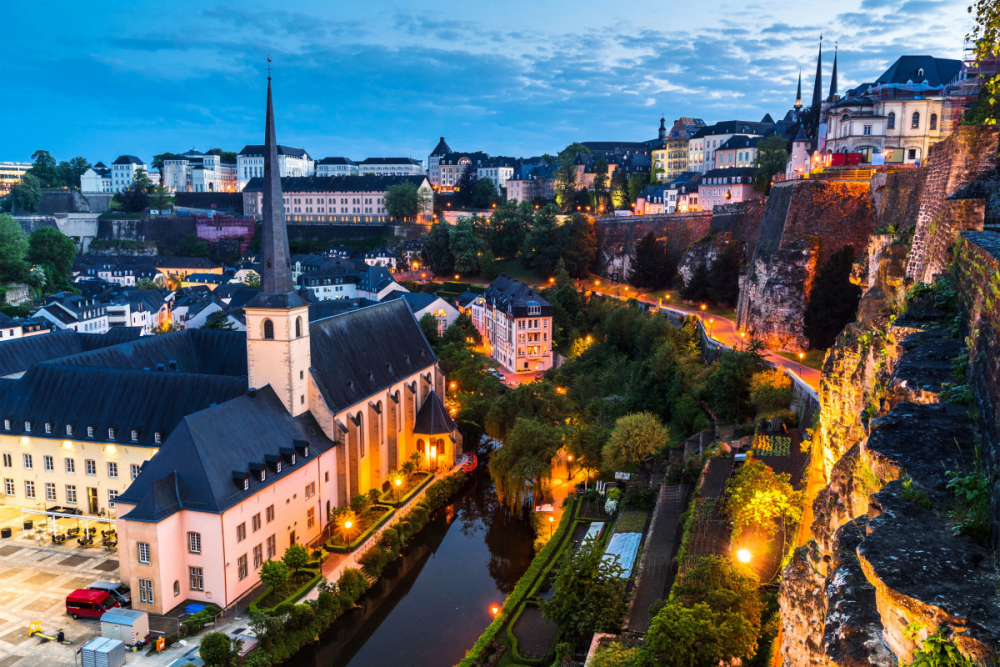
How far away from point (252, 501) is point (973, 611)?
24.0m

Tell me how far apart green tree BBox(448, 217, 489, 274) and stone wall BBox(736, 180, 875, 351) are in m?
42.2

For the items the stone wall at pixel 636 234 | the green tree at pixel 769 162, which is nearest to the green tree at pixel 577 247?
the stone wall at pixel 636 234

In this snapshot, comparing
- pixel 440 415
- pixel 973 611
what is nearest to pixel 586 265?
pixel 440 415

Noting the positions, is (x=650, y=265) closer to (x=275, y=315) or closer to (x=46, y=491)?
(x=275, y=315)

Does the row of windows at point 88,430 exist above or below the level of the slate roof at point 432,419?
above

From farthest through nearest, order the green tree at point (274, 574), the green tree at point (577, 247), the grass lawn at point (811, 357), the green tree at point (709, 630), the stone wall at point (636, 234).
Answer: the green tree at point (577, 247) < the stone wall at point (636, 234) < the grass lawn at point (811, 357) < the green tree at point (274, 574) < the green tree at point (709, 630)

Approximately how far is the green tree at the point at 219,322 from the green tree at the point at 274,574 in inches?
1592

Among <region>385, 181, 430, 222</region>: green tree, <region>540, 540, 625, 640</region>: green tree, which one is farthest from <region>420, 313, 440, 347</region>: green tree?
<region>385, 181, 430, 222</region>: green tree

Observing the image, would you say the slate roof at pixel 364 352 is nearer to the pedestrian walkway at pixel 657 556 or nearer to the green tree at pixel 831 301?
the pedestrian walkway at pixel 657 556

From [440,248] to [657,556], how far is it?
206ft

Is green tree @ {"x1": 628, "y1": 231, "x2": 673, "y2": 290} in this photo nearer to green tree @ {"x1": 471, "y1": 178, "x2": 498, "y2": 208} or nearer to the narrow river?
the narrow river

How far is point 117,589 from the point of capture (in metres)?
24.0

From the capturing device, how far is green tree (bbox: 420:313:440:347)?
5850cm

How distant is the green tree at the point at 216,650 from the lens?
2047 cm
